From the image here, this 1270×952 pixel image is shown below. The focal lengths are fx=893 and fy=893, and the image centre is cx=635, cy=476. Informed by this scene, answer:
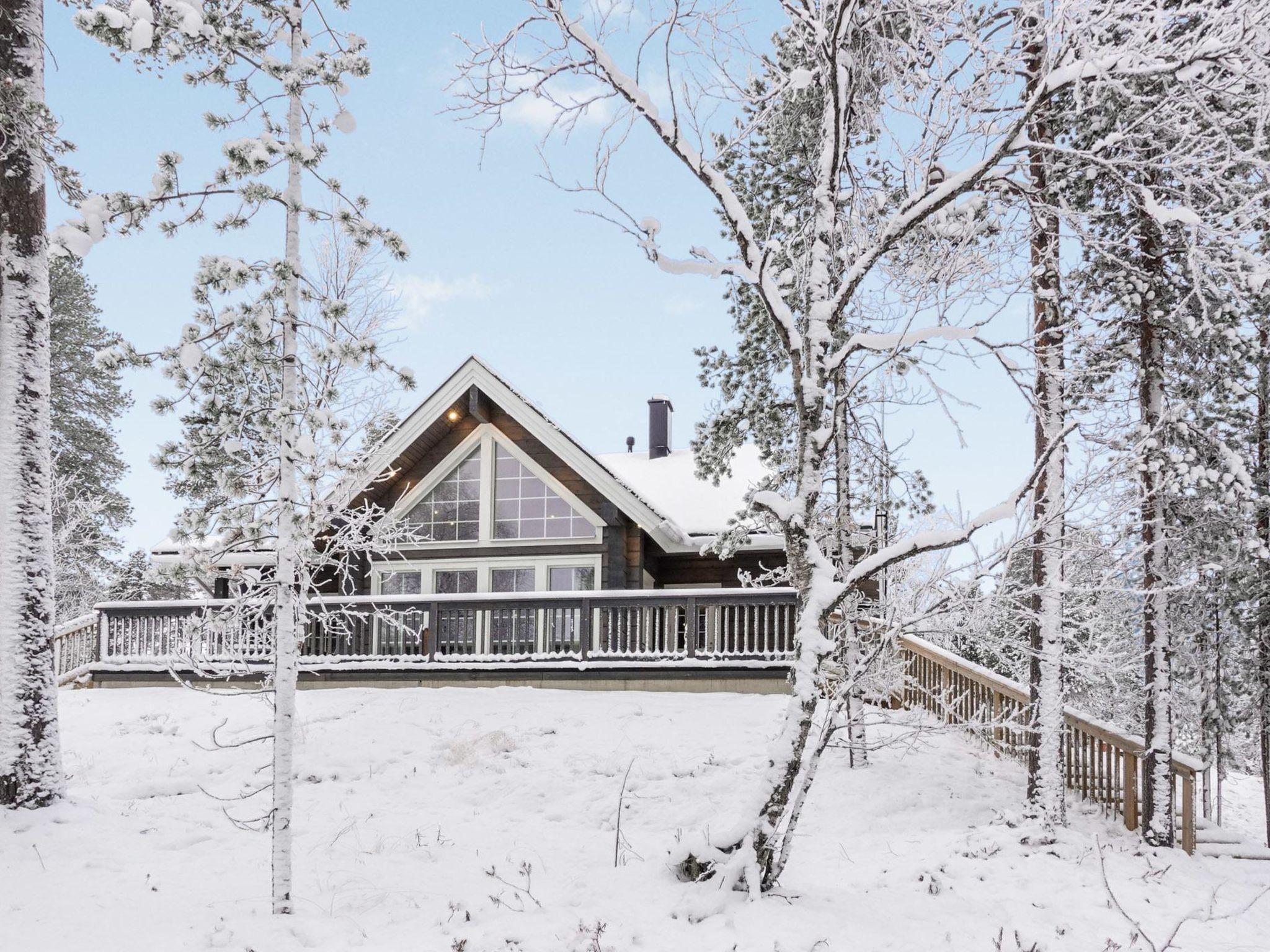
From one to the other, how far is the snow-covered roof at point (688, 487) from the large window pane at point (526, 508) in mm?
1232

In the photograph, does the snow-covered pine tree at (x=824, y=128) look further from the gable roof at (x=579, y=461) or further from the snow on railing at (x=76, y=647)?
the snow on railing at (x=76, y=647)

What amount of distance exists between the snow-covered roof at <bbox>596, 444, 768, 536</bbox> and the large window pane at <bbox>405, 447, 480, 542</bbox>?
2426 millimetres

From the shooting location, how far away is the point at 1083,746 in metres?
10.0

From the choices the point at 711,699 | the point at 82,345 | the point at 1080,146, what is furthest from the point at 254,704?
the point at 82,345

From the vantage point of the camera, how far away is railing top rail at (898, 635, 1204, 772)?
9.39 meters

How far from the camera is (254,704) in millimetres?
12930

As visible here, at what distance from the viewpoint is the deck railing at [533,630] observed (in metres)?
13.6

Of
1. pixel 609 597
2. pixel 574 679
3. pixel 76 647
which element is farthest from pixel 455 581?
pixel 76 647

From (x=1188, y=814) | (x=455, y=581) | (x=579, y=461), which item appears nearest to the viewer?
(x=1188, y=814)

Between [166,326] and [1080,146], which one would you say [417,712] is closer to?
[166,326]

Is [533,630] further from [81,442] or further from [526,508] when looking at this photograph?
[81,442]

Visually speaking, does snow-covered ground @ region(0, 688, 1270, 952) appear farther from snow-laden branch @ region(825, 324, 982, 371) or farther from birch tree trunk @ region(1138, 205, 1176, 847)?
snow-laden branch @ region(825, 324, 982, 371)

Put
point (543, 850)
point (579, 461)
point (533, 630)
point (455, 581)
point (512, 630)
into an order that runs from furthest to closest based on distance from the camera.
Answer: point (455, 581) < point (579, 461) < point (533, 630) < point (512, 630) < point (543, 850)

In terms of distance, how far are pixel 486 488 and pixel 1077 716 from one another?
10.2 m
